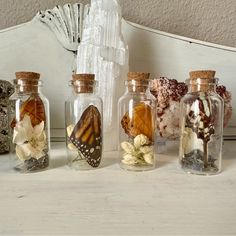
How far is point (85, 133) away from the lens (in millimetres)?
475

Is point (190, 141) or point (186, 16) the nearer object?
point (190, 141)

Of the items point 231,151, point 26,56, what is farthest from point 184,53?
point 26,56

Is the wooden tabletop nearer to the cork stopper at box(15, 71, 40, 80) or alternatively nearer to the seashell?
the cork stopper at box(15, 71, 40, 80)

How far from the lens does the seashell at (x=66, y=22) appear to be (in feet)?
2.14

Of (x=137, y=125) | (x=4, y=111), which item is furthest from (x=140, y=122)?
(x=4, y=111)

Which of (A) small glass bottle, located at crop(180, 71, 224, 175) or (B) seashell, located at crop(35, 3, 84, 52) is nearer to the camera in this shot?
(A) small glass bottle, located at crop(180, 71, 224, 175)

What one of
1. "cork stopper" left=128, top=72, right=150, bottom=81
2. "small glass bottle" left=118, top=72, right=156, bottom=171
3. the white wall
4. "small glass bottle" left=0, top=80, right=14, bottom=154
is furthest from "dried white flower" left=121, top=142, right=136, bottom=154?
the white wall

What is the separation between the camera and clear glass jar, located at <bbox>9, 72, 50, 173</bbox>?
18.5 inches

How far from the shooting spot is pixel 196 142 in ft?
1.54

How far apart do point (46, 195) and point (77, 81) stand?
0.20 metres

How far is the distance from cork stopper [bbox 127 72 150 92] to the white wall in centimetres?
27

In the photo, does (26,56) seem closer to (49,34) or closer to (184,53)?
(49,34)

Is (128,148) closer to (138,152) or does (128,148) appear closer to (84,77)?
(138,152)

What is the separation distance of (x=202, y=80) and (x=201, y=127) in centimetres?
7
